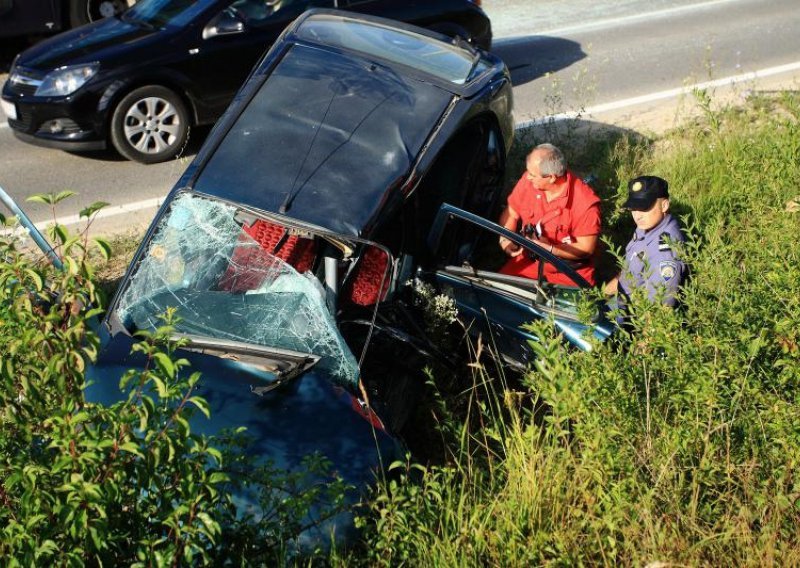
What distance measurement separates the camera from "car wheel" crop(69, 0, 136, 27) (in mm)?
11250

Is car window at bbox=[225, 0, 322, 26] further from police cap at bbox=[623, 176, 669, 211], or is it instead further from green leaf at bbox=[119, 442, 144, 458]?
green leaf at bbox=[119, 442, 144, 458]

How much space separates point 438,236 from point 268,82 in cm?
163

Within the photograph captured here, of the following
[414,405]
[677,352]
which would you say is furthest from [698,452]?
[414,405]

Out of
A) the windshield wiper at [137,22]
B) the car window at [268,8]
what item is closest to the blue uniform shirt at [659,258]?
the car window at [268,8]

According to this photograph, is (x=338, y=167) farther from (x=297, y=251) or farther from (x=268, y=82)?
(x=268, y=82)

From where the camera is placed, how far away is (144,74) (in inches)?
327

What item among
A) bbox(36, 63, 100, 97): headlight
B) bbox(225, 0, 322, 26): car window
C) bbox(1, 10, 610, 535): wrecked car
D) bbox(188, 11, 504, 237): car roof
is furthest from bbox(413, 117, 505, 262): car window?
bbox(36, 63, 100, 97): headlight

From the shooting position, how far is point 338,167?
5.38 metres

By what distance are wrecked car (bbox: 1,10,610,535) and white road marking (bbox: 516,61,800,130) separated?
3.09 meters

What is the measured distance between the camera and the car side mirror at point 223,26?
841cm

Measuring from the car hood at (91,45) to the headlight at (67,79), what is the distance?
0.23 feet

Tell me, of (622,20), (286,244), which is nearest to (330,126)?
(286,244)

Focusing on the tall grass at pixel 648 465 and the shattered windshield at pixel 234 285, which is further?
the shattered windshield at pixel 234 285

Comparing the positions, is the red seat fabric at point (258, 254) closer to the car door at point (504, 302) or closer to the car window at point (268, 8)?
the car door at point (504, 302)
